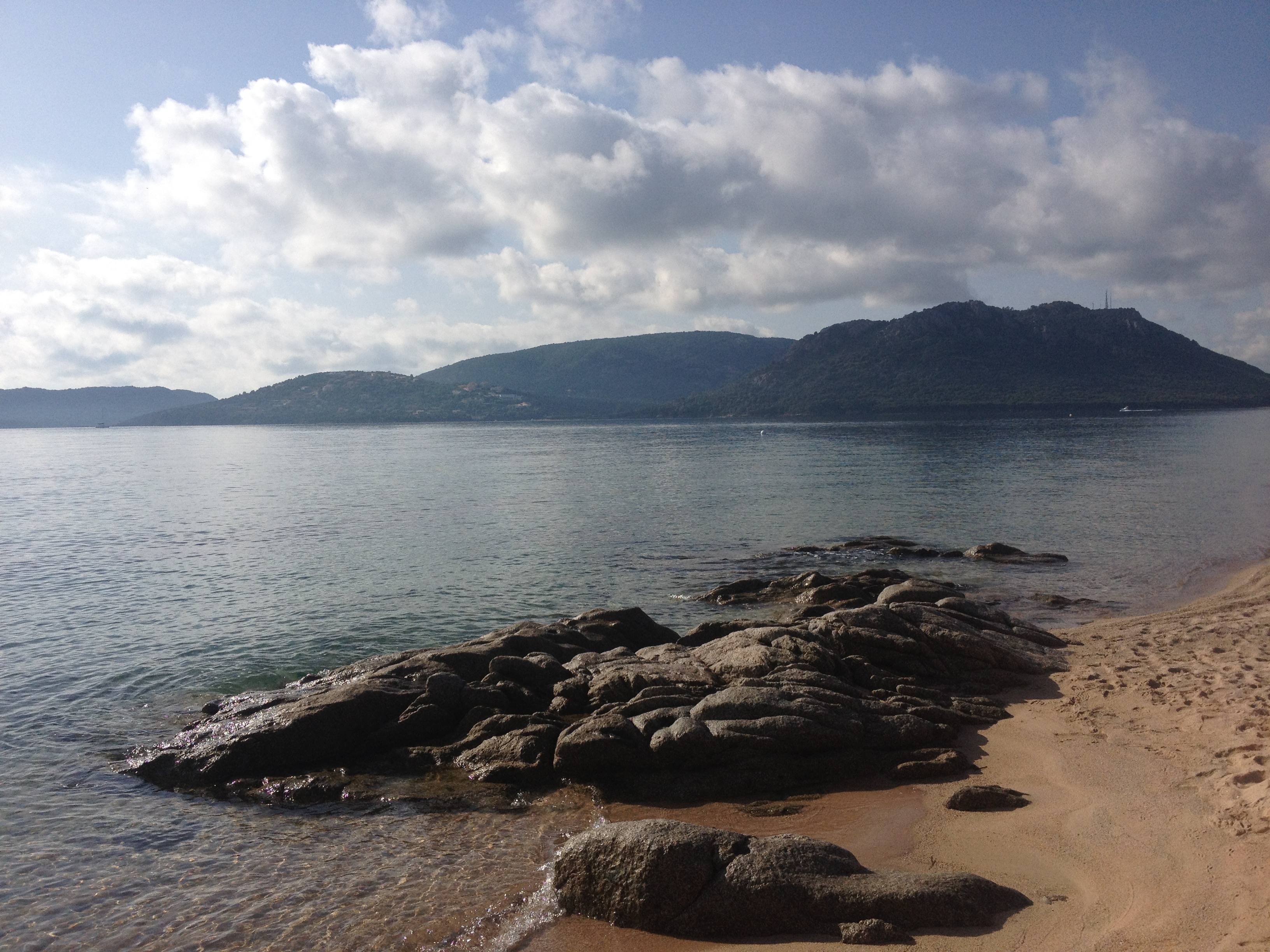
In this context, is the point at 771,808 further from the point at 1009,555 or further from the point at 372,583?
the point at 1009,555

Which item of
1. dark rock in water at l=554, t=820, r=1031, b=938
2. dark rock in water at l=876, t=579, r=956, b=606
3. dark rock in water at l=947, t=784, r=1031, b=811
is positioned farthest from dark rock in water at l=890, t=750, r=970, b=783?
dark rock in water at l=876, t=579, r=956, b=606

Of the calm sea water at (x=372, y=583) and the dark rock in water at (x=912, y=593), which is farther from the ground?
the dark rock in water at (x=912, y=593)

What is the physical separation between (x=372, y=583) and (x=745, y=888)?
71.3 feet

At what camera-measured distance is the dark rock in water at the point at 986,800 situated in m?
10.4

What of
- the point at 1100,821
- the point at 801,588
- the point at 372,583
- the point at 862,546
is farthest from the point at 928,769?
the point at 862,546

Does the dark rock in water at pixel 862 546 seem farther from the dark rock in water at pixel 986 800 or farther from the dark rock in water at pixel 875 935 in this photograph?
the dark rock in water at pixel 875 935

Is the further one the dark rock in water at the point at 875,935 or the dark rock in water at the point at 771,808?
the dark rock in water at the point at 771,808

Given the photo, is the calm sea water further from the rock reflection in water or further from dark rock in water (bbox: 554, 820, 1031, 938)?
dark rock in water (bbox: 554, 820, 1031, 938)

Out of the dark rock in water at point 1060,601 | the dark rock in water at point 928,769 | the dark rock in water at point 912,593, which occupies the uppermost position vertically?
the dark rock in water at point 912,593

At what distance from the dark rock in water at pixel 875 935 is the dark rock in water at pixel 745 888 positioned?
0.43ft

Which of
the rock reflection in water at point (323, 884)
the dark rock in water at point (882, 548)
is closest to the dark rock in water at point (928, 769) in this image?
the rock reflection in water at point (323, 884)

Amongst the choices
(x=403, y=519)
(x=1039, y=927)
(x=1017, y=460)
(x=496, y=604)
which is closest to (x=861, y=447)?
(x=1017, y=460)

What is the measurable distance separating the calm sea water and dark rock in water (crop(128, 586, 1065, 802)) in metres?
0.98

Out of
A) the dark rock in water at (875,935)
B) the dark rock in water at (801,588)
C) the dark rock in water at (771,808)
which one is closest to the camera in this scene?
the dark rock in water at (875,935)
